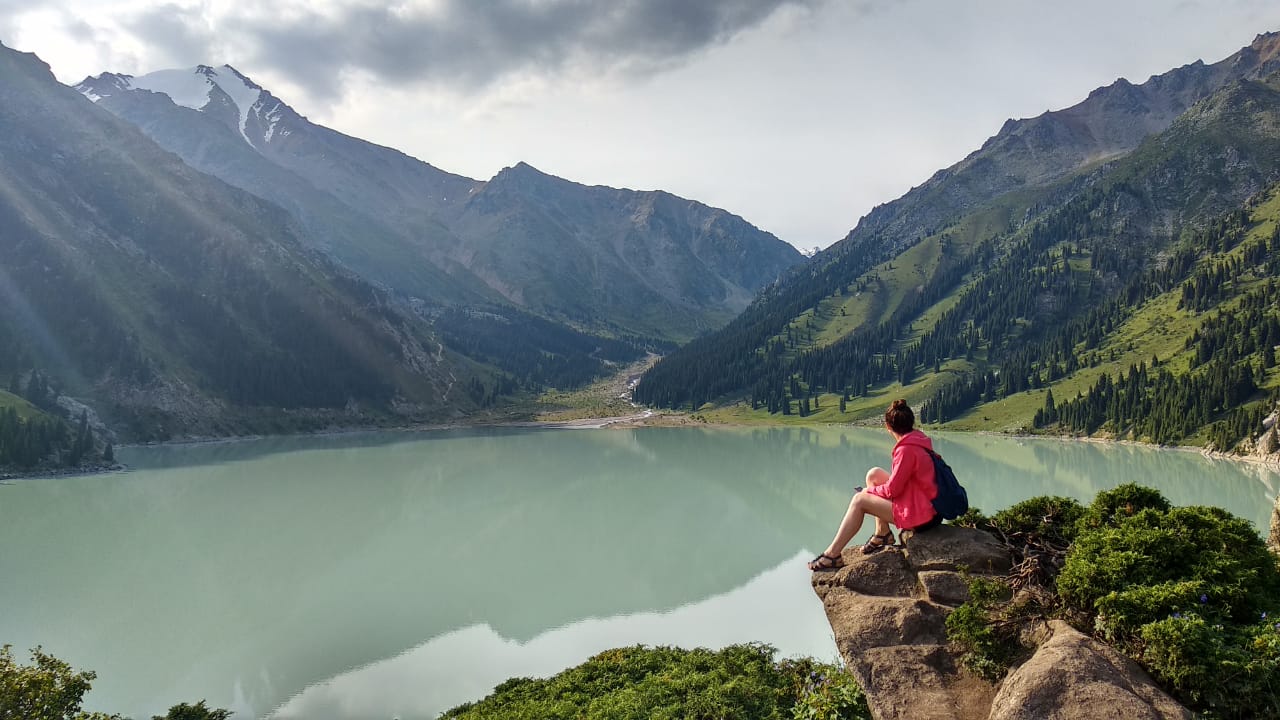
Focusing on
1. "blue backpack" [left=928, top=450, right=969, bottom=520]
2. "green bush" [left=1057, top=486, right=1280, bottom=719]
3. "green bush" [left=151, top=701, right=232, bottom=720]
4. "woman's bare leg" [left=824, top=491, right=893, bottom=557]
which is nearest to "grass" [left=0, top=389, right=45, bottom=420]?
"green bush" [left=151, top=701, right=232, bottom=720]

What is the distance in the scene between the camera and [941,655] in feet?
28.8

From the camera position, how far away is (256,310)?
574 ft

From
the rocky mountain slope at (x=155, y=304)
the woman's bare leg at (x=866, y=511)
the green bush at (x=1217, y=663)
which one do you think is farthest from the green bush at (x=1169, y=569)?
the rocky mountain slope at (x=155, y=304)

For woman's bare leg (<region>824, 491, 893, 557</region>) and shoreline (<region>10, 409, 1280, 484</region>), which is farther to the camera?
shoreline (<region>10, 409, 1280, 484</region>)

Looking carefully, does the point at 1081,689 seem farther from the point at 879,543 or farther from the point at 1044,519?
the point at 1044,519

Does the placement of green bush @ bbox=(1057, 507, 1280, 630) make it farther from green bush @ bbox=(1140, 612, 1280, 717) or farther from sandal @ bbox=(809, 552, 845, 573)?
sandal @ bbox=(809, 552, 845, 573)

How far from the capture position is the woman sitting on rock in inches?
398

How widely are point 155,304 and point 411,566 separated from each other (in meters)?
150

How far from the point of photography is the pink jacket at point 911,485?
10062 millimetres

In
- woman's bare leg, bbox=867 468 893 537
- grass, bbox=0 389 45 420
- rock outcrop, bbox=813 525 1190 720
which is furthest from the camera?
grass, bbox=0 389 45 420

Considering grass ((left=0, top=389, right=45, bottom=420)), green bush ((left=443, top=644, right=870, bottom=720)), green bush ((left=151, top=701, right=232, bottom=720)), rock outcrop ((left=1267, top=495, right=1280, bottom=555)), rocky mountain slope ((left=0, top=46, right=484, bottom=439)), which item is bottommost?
green bush ((left=443, top=644, right=870, bottom=720))

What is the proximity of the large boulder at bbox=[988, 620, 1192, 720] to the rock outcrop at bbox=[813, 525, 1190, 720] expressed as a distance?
0.01 meters

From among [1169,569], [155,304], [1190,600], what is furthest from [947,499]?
[155,304]

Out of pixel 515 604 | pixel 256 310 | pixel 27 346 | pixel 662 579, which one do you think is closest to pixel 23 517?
pixel 515 604
